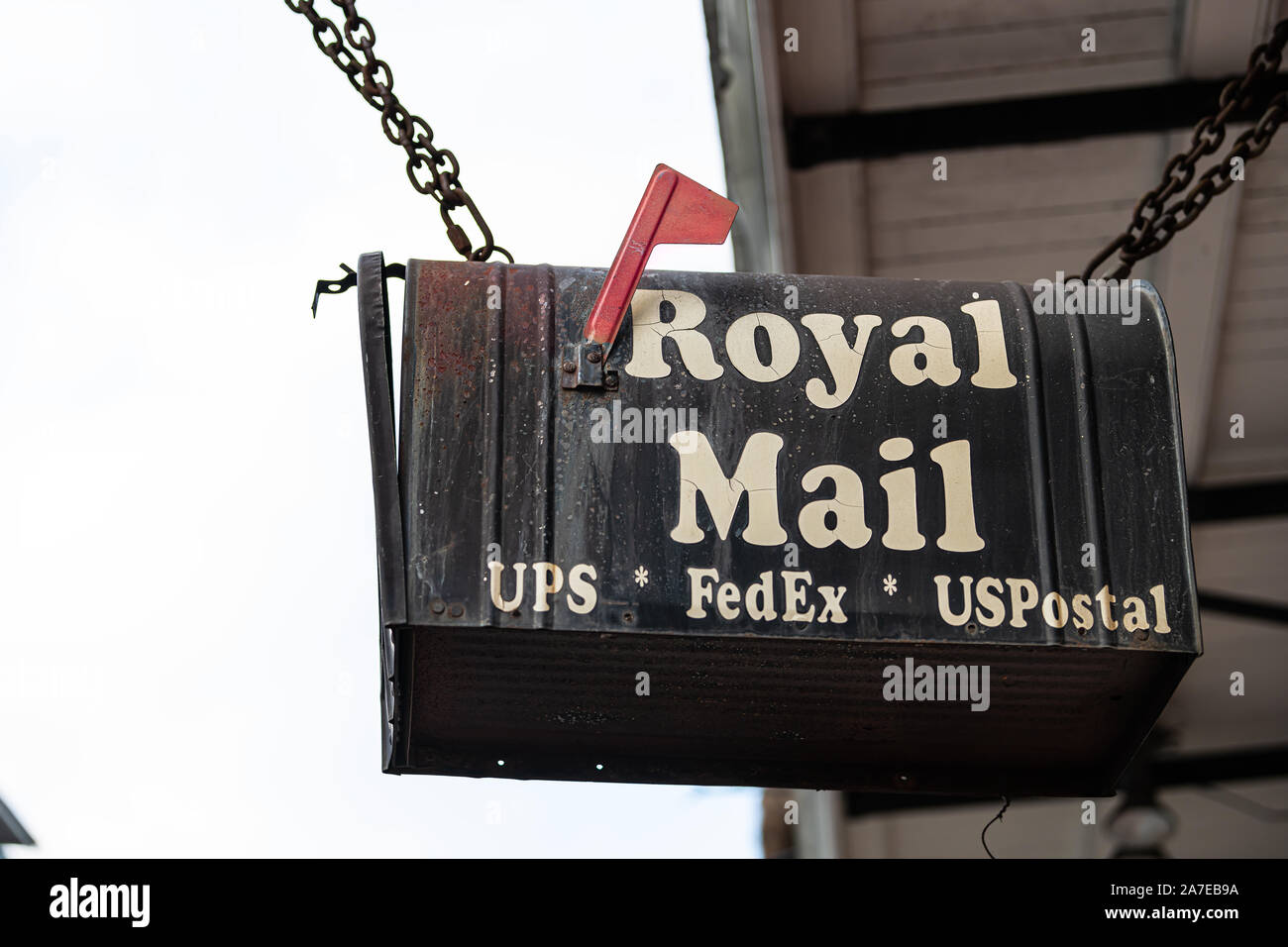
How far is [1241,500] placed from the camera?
5.78m

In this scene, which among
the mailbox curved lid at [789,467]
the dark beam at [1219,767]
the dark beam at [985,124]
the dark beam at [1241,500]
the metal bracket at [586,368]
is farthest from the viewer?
the dark beam at [1219,767]

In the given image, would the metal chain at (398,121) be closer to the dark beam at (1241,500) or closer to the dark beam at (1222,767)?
the dark beam at (1241,500)

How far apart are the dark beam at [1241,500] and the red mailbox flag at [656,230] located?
3797mm

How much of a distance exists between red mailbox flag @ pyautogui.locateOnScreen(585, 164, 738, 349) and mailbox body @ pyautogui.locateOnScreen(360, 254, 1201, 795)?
0.15 feet

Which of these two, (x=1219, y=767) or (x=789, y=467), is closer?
(x=789, y=467)

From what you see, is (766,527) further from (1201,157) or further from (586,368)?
(1201,157)

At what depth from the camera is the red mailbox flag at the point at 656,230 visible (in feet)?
7.93

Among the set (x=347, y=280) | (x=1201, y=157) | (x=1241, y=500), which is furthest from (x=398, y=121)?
(x=1241, y=500)

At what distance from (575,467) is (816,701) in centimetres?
54

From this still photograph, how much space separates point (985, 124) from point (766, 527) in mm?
2603

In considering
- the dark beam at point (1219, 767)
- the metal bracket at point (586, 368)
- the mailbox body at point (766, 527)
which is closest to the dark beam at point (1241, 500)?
the dark beam at point (1219, 767)

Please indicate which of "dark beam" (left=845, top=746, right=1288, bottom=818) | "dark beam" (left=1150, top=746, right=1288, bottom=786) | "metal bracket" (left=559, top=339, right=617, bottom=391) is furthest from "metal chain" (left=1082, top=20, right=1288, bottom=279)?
"dark beam" (left=1150, top=746, right=1288, bottom=786)

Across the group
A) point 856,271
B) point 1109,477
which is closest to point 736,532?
point 1109,477

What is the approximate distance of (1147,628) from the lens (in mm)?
2309
